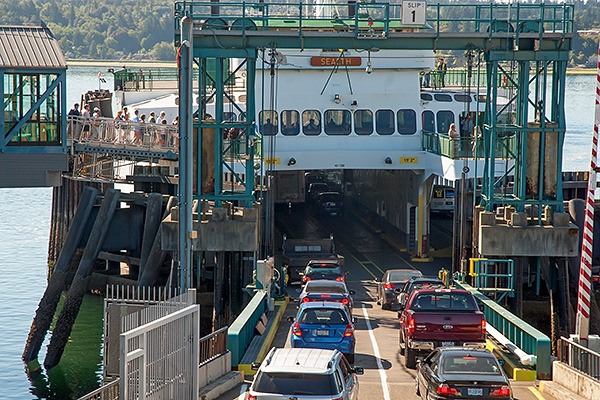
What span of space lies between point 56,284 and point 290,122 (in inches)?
440

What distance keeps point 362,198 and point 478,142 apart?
22.8 metres

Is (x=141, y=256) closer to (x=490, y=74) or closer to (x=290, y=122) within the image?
(x=290, y=122)

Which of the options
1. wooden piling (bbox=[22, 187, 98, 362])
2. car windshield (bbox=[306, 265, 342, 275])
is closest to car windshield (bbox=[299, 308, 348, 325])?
car windshield (bbox=[306, 265, 342, 275])

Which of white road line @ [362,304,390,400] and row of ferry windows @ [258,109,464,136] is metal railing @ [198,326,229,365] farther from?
row of ferry windows @ [258,109,464,136]

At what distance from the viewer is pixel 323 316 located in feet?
80.2

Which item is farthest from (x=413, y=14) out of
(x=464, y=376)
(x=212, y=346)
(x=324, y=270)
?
(x=464, y=376)

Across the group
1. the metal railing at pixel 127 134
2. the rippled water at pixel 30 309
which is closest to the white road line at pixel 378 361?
the rippled water at pixel 30 309

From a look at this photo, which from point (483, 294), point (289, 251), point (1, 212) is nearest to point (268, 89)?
point (289, 251)

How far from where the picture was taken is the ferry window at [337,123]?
43.5 m

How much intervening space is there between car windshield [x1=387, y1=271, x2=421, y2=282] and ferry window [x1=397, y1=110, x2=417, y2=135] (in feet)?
34.4

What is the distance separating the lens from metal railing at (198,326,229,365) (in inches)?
865

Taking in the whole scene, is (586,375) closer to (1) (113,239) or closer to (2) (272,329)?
(2) (272,329)

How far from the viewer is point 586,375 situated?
21.2 m

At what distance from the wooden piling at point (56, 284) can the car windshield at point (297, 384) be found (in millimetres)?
18756
